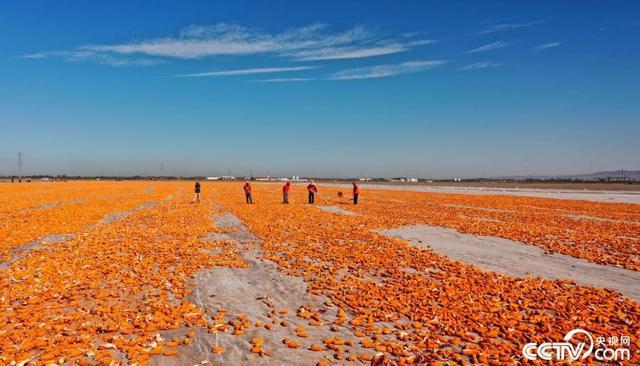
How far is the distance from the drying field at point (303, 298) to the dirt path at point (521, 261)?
0.08 metres

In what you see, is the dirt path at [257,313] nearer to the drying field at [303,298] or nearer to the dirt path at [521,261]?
the drying field at [303,298]

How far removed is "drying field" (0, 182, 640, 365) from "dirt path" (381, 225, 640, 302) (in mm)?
81

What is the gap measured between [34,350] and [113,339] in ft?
3.67

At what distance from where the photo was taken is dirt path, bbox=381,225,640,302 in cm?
1067

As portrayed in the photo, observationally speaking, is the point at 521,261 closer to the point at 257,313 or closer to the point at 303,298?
the point at 303,298

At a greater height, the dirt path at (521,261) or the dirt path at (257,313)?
the dirt path at (257,313)

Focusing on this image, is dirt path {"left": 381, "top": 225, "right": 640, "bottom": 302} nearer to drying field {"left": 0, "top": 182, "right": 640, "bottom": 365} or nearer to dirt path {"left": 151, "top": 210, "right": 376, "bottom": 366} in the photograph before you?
drying field {"left": 0, "top": 182, "right": 640, "bottom": 365}

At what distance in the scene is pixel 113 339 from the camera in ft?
20.9

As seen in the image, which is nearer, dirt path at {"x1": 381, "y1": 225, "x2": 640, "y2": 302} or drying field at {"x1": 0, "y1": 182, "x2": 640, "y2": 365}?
drying field at {"x1": 0, "y1": 182, "x2": 640, "y2": 365}

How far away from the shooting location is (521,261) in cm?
1312

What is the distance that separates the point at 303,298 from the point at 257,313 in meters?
1.35

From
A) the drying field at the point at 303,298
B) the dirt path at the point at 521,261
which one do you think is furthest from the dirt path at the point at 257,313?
the dirt path at the point at 521,261

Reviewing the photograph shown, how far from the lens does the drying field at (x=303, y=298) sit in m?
6.18

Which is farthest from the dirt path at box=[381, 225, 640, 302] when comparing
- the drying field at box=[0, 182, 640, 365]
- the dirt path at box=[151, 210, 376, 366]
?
Answer: the dirt path at box=[151, 210, 376, 366]
